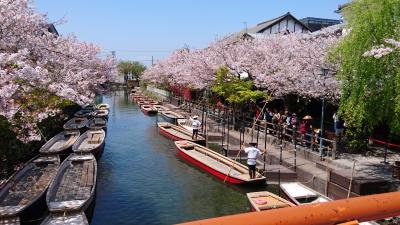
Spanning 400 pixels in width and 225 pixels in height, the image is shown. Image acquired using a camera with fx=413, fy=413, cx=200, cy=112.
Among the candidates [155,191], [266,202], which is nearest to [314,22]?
[155,191]

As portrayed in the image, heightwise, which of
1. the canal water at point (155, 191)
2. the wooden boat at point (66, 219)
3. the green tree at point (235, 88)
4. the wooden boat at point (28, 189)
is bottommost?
the canal water at point (155, 191)

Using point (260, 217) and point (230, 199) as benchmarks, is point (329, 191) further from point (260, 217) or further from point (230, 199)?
point (260, 217)

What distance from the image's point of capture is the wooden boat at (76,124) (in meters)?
30.5

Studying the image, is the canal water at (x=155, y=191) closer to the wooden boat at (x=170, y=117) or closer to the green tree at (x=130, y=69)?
the wooden boat at (x=170, y=117)

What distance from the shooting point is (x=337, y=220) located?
1.96 m

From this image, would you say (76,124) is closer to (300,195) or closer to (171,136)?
(171,136)

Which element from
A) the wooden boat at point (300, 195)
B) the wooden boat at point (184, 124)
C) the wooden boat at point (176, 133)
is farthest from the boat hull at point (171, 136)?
the wooden boat at point (300, 195)

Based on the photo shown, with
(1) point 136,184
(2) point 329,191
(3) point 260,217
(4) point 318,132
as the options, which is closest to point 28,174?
(1) point 136,184

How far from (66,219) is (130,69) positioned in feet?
350

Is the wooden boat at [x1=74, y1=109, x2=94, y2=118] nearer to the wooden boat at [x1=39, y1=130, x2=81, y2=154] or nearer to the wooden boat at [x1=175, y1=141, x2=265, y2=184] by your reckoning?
the wooden boat at [x1=39, y1=130, x2=81, y2=154]

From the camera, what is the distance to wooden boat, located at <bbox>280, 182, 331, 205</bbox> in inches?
549

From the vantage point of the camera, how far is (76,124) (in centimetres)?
3309

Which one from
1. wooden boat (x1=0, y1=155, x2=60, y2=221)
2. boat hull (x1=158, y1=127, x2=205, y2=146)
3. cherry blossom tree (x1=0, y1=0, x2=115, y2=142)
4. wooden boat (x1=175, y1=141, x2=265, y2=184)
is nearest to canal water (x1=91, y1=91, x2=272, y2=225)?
wooden boat (x1=175, y1=141, x2=265, y2=184)

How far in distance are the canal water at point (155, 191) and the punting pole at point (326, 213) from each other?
12434 millimetres
